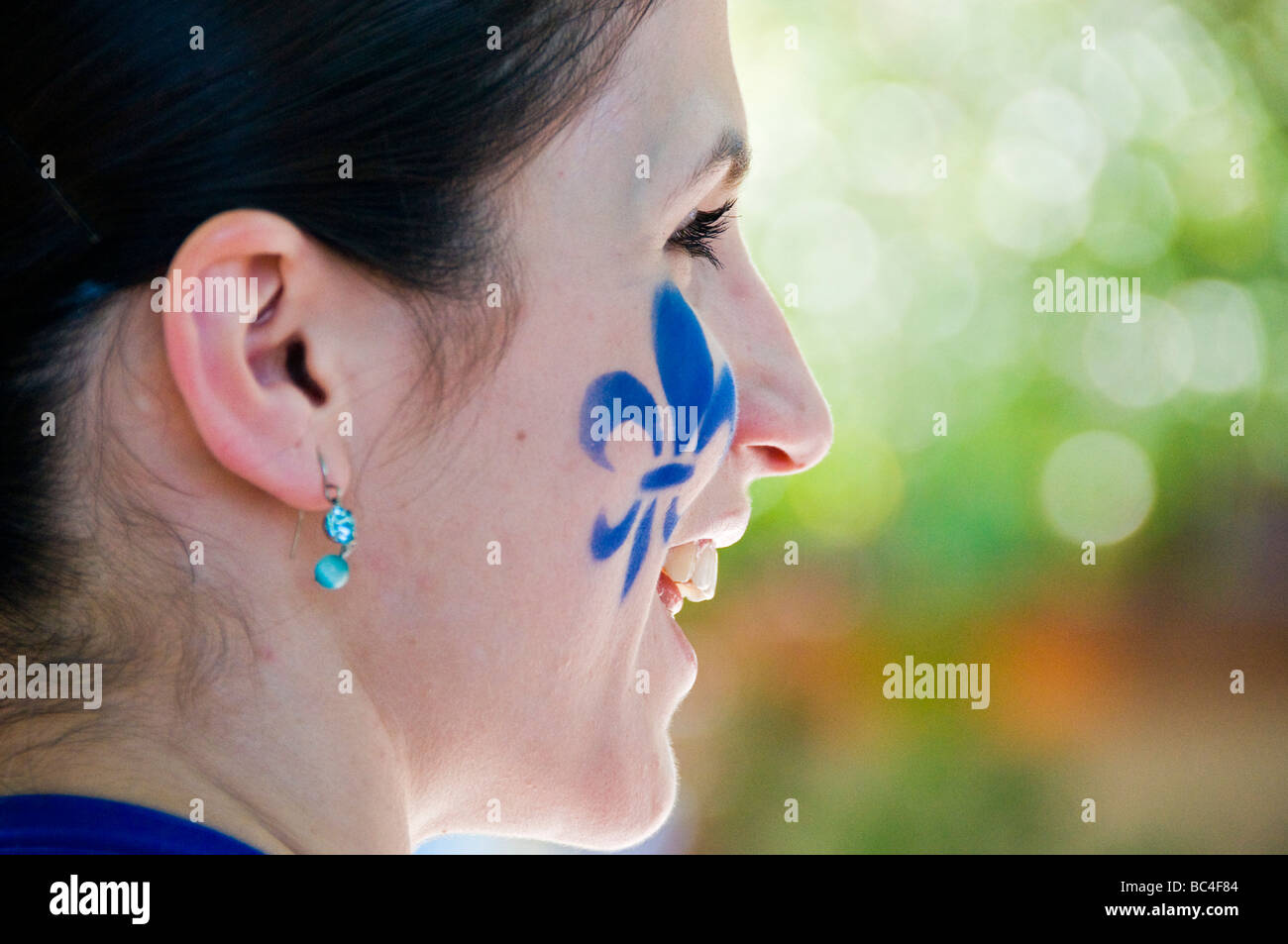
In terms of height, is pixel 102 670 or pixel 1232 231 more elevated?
pixel 1232 231

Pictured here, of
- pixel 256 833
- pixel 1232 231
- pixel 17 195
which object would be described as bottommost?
pixel 256 833

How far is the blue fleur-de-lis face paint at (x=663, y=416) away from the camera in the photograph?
45.0 inches

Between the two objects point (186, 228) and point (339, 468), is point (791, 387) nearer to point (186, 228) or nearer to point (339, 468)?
point (339, 468)

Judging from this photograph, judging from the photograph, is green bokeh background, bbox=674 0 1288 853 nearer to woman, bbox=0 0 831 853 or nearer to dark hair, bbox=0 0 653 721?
woman, bbox=0 0 831 853

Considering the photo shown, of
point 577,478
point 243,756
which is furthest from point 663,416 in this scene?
point 243,756

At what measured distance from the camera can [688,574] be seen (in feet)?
4.95

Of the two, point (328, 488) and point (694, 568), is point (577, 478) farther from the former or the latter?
point (694, 568)

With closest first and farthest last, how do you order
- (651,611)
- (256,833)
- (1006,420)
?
1. (256,833)
2. (651,611)
3. (1006,420)

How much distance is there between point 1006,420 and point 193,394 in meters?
6.55

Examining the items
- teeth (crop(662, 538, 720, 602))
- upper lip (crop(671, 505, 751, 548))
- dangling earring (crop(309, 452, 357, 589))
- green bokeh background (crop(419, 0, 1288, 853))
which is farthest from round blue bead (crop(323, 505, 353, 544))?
green bokeh background (crop(419, 0, 1288, 853))

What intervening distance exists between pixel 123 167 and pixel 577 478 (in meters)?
0.46
